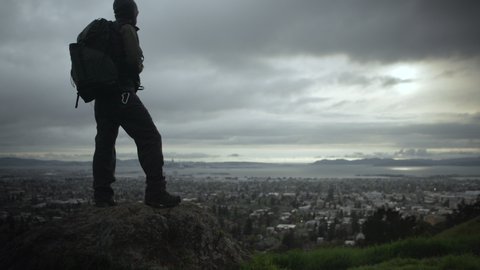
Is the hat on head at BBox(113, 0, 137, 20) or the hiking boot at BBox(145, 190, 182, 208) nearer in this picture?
the hiking boot at BBox(145, 190, 182, 208)

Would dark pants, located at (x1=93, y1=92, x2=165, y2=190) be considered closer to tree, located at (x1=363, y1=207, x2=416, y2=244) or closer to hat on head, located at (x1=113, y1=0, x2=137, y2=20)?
hat on head, located at (x1=113, y1=0, x2=137, y2=20)

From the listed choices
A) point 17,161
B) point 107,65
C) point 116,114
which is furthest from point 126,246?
point 17,161

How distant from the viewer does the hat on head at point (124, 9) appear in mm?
4859

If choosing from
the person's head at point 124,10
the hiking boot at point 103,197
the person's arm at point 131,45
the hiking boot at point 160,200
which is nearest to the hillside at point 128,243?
the hiking boot at point 160,200

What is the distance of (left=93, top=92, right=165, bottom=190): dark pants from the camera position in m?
4.66

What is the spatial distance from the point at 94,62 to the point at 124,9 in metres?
0.91

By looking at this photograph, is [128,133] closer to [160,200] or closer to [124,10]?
[160,200]

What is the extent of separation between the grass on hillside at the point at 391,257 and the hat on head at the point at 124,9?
11.8 feet

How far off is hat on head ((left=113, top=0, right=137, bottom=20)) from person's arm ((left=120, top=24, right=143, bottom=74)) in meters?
0.31

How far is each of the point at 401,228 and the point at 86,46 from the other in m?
11.4

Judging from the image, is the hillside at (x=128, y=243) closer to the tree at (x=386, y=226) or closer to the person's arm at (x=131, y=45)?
the person's arm at (x=131, y=45)

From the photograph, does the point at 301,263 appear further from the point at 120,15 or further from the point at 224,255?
the point at 120,15

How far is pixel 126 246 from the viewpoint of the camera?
4000 mm

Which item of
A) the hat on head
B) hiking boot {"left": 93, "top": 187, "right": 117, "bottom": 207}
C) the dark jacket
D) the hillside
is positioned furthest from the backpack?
the hillside
